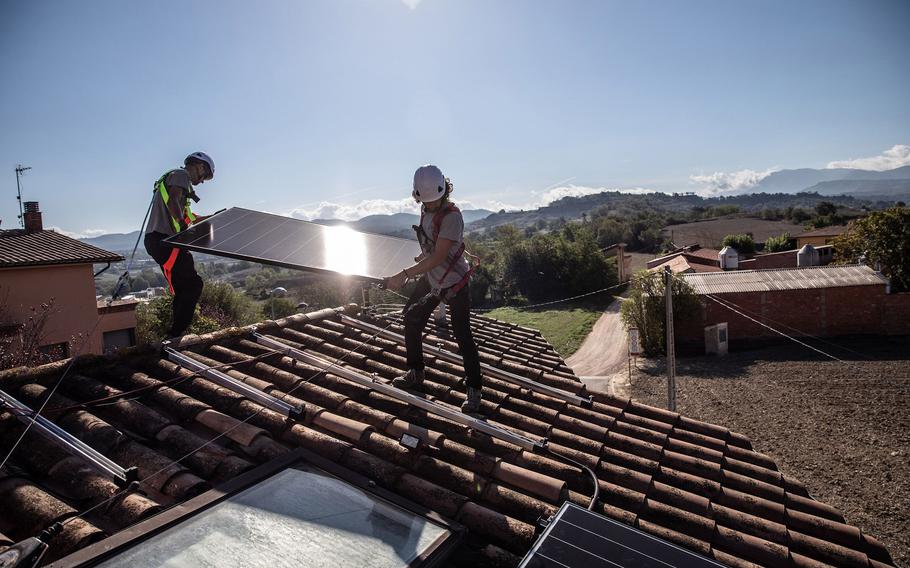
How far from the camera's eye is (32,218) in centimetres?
2334

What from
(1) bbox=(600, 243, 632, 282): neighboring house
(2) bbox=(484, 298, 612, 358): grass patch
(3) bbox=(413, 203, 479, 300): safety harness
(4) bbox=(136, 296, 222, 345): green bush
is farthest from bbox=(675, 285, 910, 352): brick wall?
(3) bbox=(413, 203, 479, 300): safety harness

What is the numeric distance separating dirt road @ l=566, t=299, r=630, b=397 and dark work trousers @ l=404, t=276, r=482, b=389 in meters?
21.4

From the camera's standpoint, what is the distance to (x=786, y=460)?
52.6ft

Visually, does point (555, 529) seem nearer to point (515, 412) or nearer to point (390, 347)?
point (515, 412)

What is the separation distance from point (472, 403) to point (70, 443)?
3021 mm

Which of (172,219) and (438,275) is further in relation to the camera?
(172,219)

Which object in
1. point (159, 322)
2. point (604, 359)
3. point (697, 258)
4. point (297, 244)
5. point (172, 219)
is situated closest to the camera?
point (297, 244)

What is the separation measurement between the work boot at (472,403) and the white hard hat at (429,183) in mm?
1817

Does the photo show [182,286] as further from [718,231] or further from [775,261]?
[718,231]

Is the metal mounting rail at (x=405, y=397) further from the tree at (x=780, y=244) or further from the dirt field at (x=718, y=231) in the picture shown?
the dirt field at (x=718, y=231)

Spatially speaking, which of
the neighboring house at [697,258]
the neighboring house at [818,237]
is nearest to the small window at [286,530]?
the neighboring house at [697,258]

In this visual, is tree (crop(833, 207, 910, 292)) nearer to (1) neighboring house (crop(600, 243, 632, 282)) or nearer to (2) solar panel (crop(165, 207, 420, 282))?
(1) neighboring house (crop(600, 243, 632, 282))

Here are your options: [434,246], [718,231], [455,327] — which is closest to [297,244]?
[434,246]

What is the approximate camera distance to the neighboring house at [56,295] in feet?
61.1
